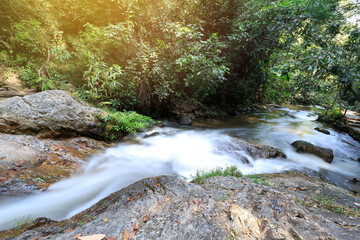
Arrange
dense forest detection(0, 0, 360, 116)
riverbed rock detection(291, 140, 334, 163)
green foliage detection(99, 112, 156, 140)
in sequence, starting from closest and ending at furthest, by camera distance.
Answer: green foliage detection(99, 112, 156, 140) < riverbed rock detection(291, 140, 334, 163) < dense forest detection(0, 0, 360, 116)

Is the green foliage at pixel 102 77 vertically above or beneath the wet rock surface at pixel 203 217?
above

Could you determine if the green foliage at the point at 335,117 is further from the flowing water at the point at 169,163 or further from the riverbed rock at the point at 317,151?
the riverbed rock at the point at 317,151

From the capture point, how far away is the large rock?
403 centimetres

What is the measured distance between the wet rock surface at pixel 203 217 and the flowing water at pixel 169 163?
3.05 feet

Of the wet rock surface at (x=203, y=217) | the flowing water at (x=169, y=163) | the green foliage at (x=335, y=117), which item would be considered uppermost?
the wet rock surface at (x=203, y=217)

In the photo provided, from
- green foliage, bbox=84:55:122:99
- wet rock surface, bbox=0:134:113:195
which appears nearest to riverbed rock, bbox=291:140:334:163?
wet rock surface, bbox=0:134:113:195

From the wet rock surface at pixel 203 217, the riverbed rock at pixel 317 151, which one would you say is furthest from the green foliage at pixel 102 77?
the riverbed rock at pixel 317 151

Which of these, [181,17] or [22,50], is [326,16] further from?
[22,50]

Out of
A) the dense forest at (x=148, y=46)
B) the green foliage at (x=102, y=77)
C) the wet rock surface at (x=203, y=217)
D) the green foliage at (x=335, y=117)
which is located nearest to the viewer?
the wet rock surface at (x=203, y=217)

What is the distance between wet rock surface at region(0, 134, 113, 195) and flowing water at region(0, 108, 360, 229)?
0.19 meters

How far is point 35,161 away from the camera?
3207 mm

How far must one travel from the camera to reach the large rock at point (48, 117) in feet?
13.2

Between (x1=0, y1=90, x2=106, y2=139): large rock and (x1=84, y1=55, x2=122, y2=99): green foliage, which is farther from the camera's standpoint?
(x1=84, y1=55, x2=122, y2=99): green foliage

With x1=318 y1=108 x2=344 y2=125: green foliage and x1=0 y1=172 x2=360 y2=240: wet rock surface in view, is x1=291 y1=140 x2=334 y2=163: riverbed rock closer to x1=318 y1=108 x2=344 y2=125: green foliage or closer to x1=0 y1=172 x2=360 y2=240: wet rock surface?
x1=0 y1=172 x2=360 y2=240: wet rock surface
